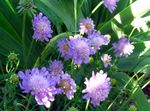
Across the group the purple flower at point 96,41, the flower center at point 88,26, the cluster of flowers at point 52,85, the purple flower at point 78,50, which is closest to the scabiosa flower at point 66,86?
the cluster of flowers at point 52,85

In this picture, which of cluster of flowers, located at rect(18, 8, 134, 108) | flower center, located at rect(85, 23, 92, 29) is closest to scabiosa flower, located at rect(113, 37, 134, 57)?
cluster of flowers, located at rect(18, 8, 134, 108)

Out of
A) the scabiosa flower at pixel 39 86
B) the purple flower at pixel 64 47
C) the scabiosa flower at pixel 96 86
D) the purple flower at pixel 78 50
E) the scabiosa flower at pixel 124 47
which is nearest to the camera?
the scabiosa flower at pixel 39 86

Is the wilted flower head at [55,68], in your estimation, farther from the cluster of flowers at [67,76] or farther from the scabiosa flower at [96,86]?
the scabiosa flower at [96,86]

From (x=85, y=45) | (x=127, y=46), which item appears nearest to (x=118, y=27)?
(x=127, y=46)

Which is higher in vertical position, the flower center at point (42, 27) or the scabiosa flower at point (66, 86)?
the flower center at point (42, 27)

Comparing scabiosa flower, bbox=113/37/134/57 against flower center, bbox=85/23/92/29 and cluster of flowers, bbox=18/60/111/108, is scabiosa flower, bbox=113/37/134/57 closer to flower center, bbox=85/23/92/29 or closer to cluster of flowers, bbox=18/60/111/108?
flower center, bbox=85/23/92/29

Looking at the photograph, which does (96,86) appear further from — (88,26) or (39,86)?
(88,26)

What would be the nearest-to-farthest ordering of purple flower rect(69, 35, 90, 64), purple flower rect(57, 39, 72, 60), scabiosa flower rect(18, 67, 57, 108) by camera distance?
scabiosa flower rect(18, 67, 57, 108) < purple flower rect(69, 35, 90, 64) < purple flower rect(57, 39, 72, 60)

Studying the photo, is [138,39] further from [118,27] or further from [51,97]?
[51,97]
